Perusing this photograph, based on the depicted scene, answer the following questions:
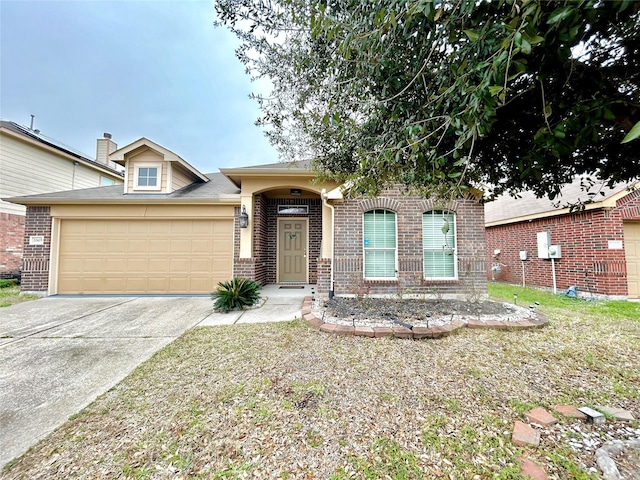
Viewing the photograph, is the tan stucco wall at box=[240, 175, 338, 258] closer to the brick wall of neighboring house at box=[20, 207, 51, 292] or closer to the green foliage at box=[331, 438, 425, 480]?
the green foliage at box=[331, 438, 425, 480]

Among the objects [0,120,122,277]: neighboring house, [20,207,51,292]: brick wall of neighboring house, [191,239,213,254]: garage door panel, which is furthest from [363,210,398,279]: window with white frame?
[0,120,122,277]: neighboring house

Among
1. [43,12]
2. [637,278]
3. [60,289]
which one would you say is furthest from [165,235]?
[637,278]

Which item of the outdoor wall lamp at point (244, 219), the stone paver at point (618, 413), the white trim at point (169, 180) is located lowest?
the stone paver at point (618, 413)

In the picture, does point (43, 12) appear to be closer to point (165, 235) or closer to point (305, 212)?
point (165, 235)

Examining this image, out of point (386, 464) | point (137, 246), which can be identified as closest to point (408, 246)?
point (386, 464)

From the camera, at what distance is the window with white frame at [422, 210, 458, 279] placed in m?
6.89

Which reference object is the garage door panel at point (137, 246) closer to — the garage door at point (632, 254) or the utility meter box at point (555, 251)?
the utility meter box at point (555, 251)

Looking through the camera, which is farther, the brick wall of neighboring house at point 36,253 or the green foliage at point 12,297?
the brick wall of neighboring house at point 36,253

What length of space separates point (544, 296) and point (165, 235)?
11341mm

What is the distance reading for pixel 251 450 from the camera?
1845 millimetres

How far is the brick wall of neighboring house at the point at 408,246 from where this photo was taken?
21.9 ft

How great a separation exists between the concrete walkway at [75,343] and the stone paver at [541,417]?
11.9 ft

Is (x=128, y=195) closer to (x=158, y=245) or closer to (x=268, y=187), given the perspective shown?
(x=158, y=245)

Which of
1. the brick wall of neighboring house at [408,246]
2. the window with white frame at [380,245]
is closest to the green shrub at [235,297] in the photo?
the brick wall of neighboring house at [408,246]
